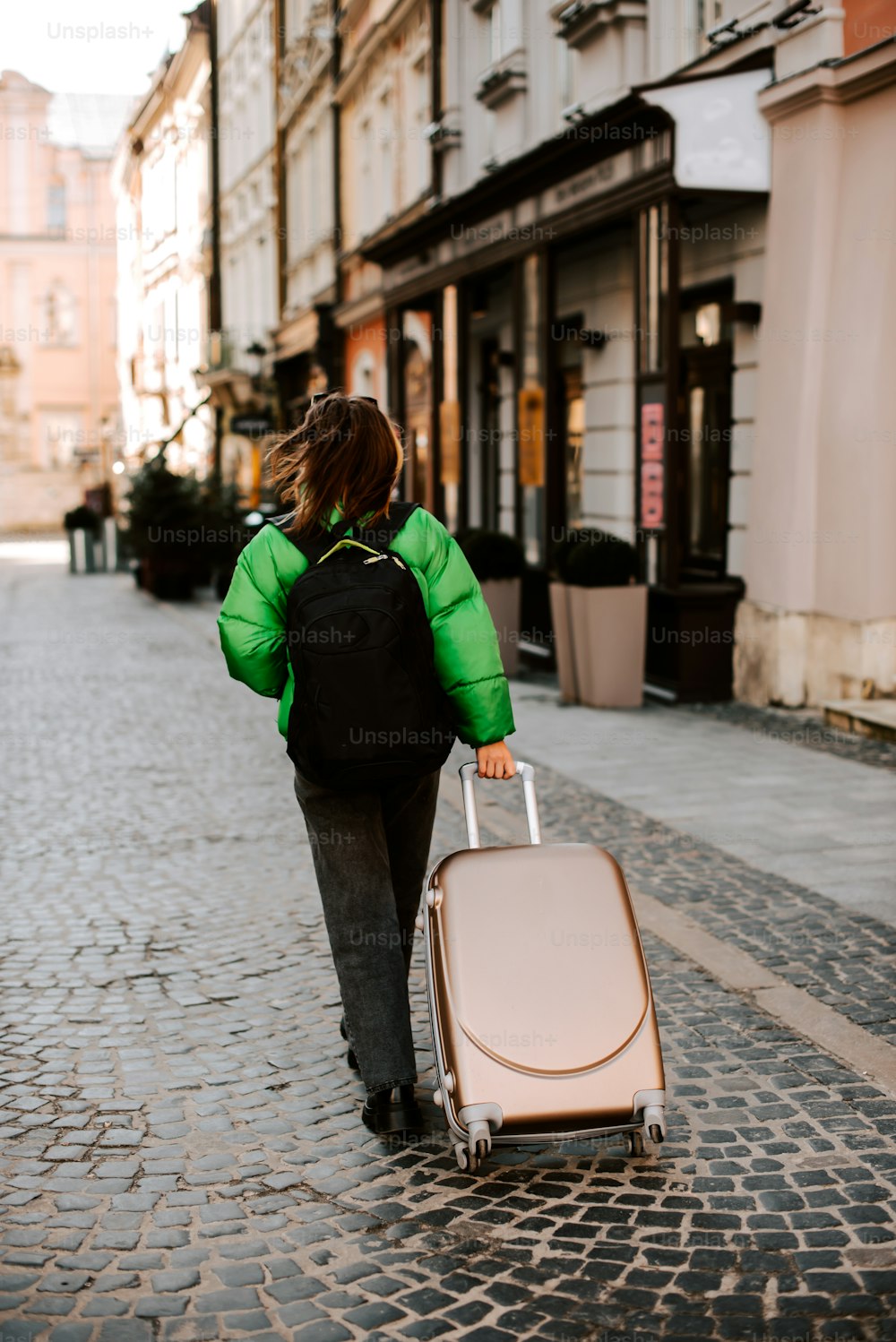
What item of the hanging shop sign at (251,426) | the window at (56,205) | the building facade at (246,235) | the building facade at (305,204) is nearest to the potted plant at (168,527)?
the building facade at (305,204)

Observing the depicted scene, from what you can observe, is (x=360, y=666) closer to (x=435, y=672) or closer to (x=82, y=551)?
(x=435, y=672)

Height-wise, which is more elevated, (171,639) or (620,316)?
(620,316)

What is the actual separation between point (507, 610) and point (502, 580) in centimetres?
26

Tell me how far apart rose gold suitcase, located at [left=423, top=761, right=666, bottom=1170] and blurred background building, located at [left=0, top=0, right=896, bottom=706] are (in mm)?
1273

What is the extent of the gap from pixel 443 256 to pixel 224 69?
Result: 21.8 metres

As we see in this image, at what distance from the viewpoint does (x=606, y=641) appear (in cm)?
1135

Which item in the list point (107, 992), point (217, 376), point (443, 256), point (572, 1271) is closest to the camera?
point (572, 1271)

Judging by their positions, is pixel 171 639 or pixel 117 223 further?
pixel 117 223

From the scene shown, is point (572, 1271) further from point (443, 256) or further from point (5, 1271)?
point (443, 256)

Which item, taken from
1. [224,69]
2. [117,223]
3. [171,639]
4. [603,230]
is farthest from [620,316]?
[117,223]

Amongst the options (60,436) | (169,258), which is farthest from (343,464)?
(60,436)

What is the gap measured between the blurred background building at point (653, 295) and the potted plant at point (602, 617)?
1.11ft

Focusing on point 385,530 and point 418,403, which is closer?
point 385,530

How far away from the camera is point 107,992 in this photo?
520cm
